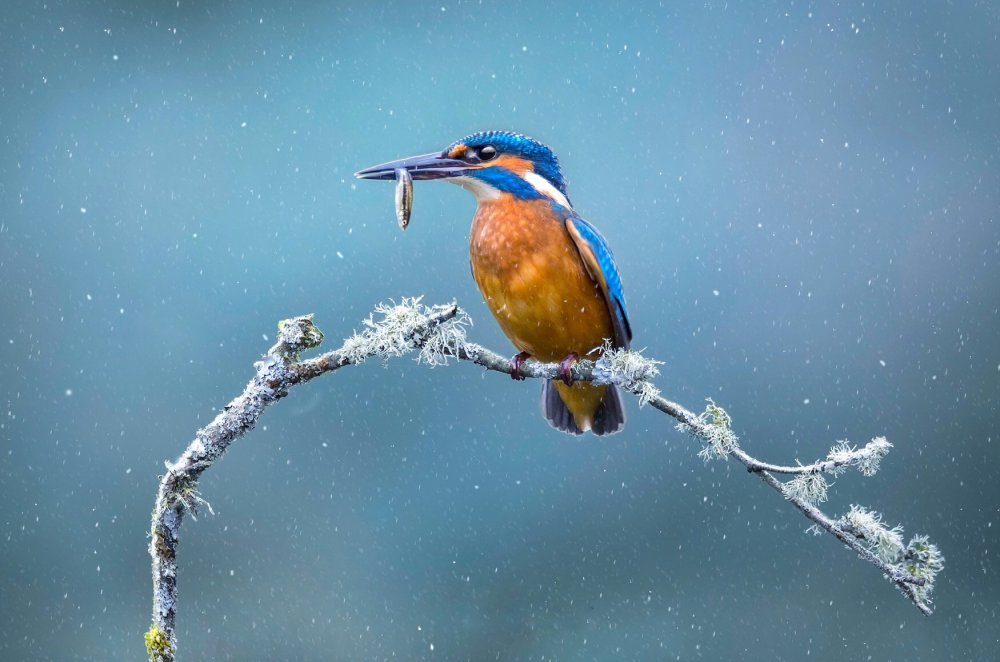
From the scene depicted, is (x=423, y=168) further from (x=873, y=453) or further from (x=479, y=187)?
(x=873, y=453)

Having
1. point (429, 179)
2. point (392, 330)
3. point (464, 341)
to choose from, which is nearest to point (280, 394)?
point (392, 330)

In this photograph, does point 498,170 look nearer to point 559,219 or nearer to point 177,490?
point 559,219

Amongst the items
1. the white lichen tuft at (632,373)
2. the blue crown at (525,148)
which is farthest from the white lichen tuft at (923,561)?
the blue crown at (525,148)

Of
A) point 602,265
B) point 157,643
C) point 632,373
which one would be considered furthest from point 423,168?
point 157,643

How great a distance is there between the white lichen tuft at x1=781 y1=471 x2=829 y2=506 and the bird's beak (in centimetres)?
93

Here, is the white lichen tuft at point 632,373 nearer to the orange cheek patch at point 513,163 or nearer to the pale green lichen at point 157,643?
the orange cheek patch at point 513,163

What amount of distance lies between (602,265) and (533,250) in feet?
0.56

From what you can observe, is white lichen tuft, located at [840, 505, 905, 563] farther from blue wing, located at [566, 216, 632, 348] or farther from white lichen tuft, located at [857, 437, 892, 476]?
blue wing, located at [566, 216, 632, 348]

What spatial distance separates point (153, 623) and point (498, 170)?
1154mm

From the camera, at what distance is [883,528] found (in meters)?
1.67

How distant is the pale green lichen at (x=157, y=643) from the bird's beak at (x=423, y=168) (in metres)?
0.88

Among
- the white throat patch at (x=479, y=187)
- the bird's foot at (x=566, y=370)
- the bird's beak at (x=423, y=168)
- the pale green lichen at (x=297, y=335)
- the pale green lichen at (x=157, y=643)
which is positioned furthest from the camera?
the white throat patch at (x=479, y=187)

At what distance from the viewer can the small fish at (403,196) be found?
1.72 metres

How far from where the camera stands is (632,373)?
181 cm
